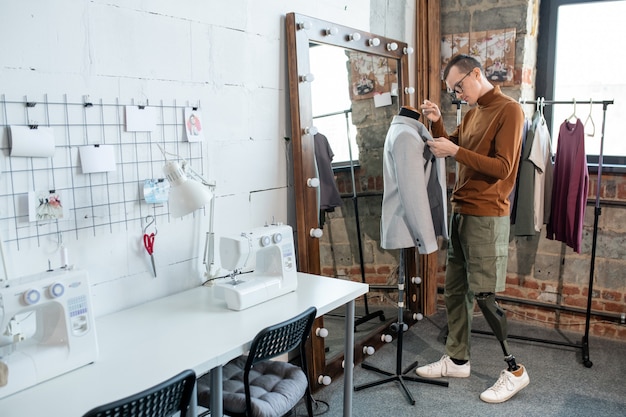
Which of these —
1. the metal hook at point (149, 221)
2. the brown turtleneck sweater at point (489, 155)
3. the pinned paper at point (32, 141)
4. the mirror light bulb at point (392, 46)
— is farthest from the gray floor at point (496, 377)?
the mirror light bulb at point (392, 46)

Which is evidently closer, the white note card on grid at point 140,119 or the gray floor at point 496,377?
the white note card on grid at point 140,119

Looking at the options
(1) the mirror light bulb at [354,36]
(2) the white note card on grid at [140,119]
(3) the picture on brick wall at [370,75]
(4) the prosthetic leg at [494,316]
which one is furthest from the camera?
(3) the picture on brick wall at [370,75]

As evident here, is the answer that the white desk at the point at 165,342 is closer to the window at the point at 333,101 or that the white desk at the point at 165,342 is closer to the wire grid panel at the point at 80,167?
the wire grid panel at the point at 80,167

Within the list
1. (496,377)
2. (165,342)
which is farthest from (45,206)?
(496,377)

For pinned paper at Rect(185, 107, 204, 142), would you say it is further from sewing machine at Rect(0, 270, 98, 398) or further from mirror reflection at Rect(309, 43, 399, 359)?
sewing machine at Rect(0, 270, 98, 398)

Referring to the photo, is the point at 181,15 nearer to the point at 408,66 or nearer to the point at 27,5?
the point at 27,5

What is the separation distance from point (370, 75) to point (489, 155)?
891mm

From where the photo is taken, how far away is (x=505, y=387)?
2.84m

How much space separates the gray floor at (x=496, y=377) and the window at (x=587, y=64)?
4.21 ft

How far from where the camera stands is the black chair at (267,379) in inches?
73.2

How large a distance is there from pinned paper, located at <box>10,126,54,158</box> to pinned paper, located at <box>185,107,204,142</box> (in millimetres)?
568

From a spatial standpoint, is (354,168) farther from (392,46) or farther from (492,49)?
(492,49)

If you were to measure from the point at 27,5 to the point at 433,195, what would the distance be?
2.04 metres

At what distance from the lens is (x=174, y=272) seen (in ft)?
7.52
